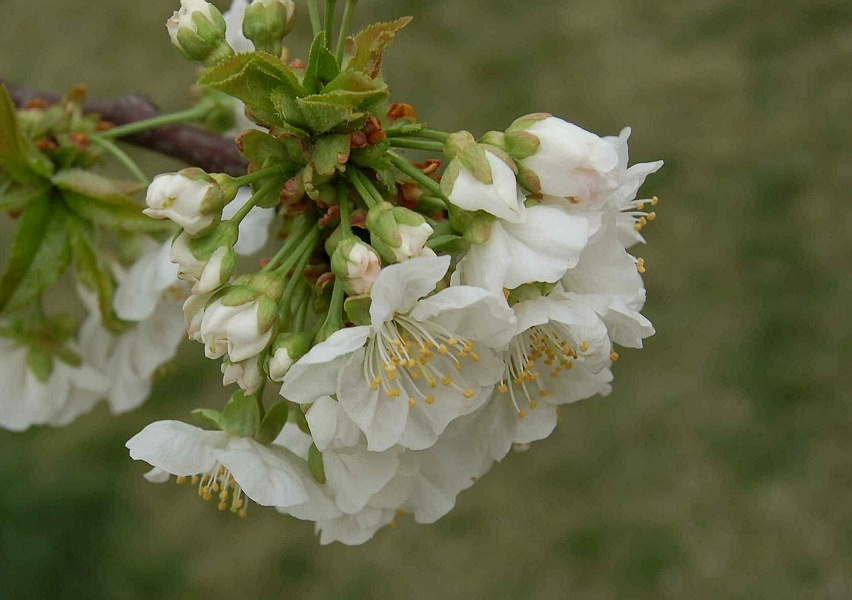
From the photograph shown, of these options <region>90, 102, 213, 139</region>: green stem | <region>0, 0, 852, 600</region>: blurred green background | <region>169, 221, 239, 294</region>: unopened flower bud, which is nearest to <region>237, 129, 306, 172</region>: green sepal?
<region>169, 221, 239, 294</region>: unopened flower bud

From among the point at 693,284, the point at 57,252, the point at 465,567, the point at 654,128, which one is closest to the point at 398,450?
the point at 57,252

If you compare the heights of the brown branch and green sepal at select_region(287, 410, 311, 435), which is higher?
the brown branch

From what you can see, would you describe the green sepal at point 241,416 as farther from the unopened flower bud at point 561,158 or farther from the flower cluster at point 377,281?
the unopened flower bud at point 561,158

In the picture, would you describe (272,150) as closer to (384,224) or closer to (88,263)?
(384,224)

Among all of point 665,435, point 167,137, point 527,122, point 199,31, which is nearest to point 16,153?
point 167,137

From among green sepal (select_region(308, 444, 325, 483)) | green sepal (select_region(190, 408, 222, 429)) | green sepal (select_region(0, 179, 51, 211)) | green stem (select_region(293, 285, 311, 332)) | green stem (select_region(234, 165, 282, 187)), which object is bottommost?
green sepal (select_region(308, 444, 325, 483))

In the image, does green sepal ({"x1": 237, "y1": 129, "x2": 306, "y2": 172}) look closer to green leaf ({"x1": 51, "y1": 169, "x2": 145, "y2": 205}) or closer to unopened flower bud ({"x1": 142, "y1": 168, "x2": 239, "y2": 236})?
unopened flower bud ({"x1": 142, "y1": 168, "x2": 239, "y2": 236})

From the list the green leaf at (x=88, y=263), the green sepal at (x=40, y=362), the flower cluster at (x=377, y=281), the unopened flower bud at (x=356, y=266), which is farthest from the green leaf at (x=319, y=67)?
the green sepal at (x=40, y=362)
